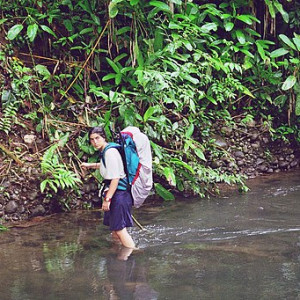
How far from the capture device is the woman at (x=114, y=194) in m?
5.64

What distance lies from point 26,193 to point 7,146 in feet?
2.44

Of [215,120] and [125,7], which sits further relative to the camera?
[215,120]

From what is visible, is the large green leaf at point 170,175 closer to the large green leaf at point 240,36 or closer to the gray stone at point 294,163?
the large green leaf at point 240,36

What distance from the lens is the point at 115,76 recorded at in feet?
26.7

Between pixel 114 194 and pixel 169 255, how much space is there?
0.85 meters

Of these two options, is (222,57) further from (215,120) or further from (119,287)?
(119,287)

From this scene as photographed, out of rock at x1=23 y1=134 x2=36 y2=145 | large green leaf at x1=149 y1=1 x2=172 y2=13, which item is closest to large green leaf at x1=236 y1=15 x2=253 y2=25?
large green leaf at x1=149 y1=1 x2=172 y2=13

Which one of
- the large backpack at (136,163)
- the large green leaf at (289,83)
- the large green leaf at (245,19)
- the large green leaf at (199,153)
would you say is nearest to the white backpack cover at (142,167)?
the large backpack at (136,163)

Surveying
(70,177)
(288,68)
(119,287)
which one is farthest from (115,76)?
(119,287)

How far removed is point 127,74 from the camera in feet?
27.5

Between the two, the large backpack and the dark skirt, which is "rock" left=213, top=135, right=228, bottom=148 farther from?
the dark skirt

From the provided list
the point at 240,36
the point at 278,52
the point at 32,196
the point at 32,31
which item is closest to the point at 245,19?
the point at 240,36

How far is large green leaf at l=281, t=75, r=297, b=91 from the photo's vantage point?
30.7 ft

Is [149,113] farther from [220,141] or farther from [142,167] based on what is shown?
[220,141]
